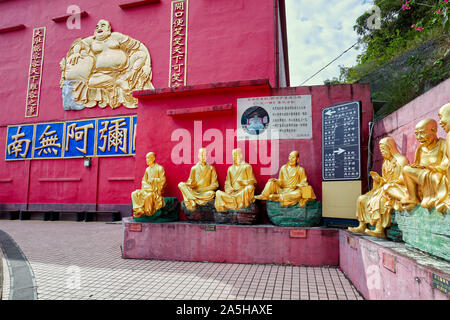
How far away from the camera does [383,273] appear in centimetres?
244

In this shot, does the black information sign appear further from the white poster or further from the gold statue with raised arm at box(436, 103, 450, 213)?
the gold statue with raised arm at box(436, 103, 450, 213)

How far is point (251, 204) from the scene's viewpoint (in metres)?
4.32

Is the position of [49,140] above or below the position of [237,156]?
above

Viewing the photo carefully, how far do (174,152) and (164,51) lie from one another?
185 inches

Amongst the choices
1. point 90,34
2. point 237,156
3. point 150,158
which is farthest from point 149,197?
point 90,34

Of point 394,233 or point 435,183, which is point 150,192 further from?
point 435,183

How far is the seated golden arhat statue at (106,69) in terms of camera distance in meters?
8.83

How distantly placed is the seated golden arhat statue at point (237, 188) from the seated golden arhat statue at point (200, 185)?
9.7 inches

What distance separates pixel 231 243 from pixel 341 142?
2.34 metres

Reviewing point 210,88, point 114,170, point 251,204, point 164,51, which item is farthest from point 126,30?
point 251,204

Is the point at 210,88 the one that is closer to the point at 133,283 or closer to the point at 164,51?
the point at 133,283

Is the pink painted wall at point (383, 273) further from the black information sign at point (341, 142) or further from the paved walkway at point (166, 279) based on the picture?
the black information sign at point (341, 142)

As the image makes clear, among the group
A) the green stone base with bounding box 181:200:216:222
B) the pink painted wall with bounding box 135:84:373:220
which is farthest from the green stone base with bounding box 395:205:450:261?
the green stone base with bounding box 181:200:216:222

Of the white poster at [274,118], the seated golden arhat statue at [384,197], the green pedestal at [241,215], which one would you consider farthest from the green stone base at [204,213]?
the seated golden arhat statue at [384,197]
